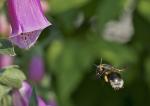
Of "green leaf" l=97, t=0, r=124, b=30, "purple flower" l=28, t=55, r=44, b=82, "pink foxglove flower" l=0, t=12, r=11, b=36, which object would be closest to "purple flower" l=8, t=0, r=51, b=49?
"purple flower" l=28, t=55, r=44, b=82

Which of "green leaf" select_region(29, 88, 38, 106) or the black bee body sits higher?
the black bee body

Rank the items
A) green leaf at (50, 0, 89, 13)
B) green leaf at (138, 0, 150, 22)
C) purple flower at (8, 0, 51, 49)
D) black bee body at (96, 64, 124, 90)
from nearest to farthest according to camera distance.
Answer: purple flower at (8, 0, 51, 49)
black bee body at (96, 64, 124, 90)
green leaf at (50, 0, 89, 13)
green leaf at (138, 0, 150, 22)

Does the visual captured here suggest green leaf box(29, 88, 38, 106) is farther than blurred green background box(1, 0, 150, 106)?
No

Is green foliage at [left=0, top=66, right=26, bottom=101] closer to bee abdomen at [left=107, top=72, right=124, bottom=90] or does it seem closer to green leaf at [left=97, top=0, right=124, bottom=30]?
bee abdomen at [left=107, top=72, right=124, bottom=90]

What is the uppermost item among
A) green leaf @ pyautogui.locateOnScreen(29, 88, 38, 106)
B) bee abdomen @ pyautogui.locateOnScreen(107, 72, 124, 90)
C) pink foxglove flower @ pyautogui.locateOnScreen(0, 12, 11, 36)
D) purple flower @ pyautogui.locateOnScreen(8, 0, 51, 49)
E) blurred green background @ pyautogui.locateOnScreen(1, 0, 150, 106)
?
purple flower @ pyautogui.locateOnScreen(8, 0, 51, 49)

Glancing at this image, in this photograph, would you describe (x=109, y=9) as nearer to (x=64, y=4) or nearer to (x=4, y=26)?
(x=64, y=4)

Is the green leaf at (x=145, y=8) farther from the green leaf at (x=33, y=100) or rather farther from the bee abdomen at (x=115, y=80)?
the green leaf at (x=33, y=100)

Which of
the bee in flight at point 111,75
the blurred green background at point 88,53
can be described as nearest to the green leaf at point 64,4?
the blurred green background at point 88,53

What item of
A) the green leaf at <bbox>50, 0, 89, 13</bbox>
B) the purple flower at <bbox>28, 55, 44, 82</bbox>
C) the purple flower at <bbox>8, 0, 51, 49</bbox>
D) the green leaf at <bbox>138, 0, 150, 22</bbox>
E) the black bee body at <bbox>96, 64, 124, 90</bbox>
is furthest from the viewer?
the green leaf at <bbox>138, 0, 150, 22</bbox>
